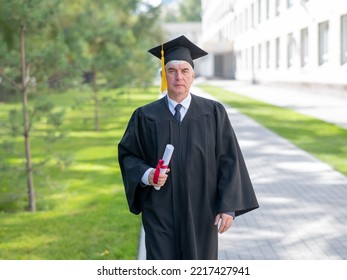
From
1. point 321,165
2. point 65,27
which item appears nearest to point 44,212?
point 321,165

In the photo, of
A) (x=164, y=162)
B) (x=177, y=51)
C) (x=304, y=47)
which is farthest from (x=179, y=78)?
(x=304, y=47)

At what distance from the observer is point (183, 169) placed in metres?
3.79

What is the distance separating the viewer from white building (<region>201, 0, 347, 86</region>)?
90.6ft

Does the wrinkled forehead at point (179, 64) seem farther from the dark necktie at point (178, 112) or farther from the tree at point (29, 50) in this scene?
the tree at point (29, 50)

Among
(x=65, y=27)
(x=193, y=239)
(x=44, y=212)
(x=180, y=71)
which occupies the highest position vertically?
(x=65, y=27)

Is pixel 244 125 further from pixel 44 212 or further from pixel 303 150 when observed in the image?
pixel 44 212

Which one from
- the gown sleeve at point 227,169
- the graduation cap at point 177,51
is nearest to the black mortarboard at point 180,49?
the graduation cap at point 177,51

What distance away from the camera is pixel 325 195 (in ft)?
29.2

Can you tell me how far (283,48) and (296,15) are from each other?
395 centimetres

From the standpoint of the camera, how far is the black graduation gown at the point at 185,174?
3.79 metres

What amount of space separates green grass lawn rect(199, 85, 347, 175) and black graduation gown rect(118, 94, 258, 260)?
7131mm

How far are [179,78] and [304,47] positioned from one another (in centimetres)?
3095

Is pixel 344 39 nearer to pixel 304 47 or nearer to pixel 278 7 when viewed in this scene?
pixel 304 47

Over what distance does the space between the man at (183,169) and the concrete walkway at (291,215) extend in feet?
7.57
